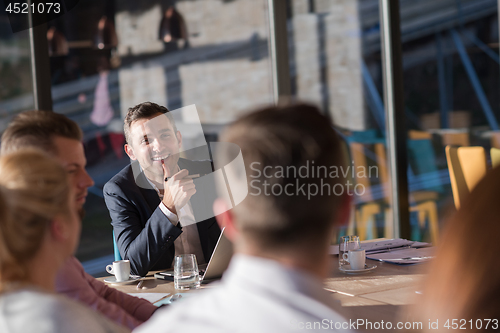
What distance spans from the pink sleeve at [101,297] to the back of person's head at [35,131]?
13.5 inches

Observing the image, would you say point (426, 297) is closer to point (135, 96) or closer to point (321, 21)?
point (321, 21)

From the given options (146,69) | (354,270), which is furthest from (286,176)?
(146,69)

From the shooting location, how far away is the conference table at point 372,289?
142 cm

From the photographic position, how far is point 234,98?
314 inches

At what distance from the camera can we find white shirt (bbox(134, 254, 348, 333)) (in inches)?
→ 26.8

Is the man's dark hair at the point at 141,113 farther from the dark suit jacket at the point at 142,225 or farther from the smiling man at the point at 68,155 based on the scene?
the smiling man at the point at 68,155

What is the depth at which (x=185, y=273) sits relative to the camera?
5.94ft

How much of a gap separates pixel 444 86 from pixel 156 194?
443cm

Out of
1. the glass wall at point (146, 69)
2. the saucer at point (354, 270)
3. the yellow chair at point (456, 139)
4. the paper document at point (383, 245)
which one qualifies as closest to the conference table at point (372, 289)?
the saucer at point (354, 270)

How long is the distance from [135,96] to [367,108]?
4649 millimetres

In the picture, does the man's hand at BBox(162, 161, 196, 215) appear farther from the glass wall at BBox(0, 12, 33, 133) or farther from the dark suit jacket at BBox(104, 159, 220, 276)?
the glass wall at BBox(0, 12, 33, 133)

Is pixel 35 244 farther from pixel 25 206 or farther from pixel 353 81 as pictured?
pixel 353 81

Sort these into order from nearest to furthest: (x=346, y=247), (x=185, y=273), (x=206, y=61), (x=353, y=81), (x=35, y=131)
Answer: (x=35, y=131), (x=185, y=273), (x=346, y=247), (x=353, y=81), (x=206, y=61)

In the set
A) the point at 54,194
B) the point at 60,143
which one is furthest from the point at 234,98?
the point at 54,194
